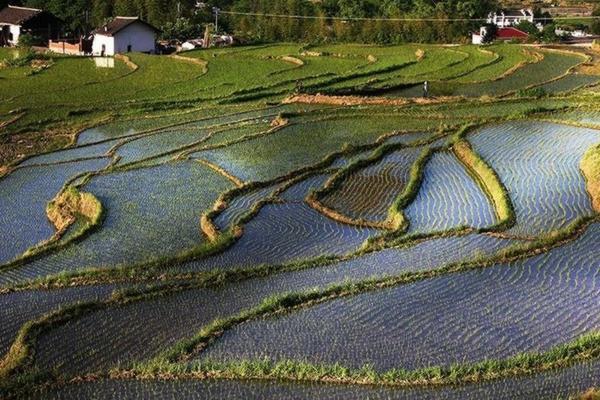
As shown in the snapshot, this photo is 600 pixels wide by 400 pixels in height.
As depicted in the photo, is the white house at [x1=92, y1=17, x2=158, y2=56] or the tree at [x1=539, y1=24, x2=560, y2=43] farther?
the tree at [x1=539, y1=24, x2=560, y2=43]

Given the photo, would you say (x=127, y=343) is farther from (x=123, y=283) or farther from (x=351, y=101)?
(x=351, y=101)

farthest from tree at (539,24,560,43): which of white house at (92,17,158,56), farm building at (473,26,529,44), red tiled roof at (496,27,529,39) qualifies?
white house at (92,17,158,56)

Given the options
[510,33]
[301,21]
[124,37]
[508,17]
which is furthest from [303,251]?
[508,17]

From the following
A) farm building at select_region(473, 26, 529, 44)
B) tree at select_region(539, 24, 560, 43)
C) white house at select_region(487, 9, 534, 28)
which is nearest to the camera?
tree at select_region(539, 24, 560, 43)

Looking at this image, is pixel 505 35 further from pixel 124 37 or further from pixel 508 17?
pixel 124 37

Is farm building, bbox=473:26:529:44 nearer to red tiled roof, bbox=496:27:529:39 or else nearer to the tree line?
red tiled roof, bbox=496:27:529:39
